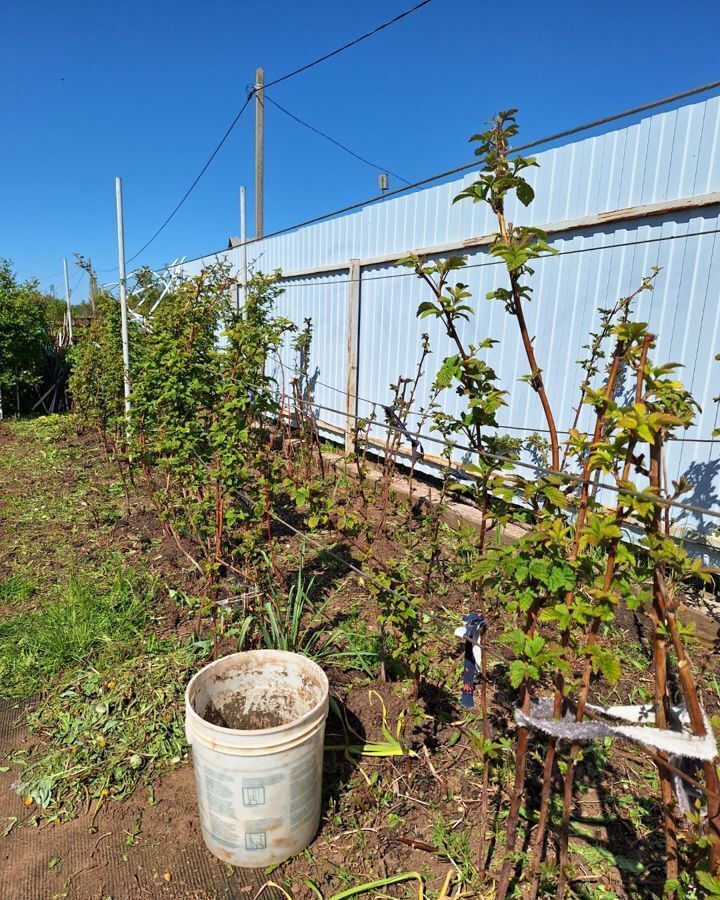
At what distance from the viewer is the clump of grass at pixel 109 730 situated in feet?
7.73

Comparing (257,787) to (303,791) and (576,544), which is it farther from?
(576,544)

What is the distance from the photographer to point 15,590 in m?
3.85

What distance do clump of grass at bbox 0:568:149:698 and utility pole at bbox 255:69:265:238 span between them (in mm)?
8418

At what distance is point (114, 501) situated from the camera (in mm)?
5664

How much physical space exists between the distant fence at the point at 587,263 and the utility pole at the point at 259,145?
16.1 feet

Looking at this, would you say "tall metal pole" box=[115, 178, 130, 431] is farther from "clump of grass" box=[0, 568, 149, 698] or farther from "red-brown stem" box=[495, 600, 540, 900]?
"red-brown stem" box=[495, 600, 540, 900]

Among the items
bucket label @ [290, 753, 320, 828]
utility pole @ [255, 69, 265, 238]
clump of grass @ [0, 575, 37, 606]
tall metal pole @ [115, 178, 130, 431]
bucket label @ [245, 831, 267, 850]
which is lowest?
clump of grass @ [0, 575, 37, 606]

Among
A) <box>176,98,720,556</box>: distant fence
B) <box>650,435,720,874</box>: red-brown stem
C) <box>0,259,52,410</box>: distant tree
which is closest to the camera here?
Result: <box>650,435,720,874</box>: red-brown stem

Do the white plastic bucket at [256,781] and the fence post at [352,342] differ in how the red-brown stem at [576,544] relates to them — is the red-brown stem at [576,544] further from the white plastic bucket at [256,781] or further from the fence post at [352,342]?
the fence post at [352,342]

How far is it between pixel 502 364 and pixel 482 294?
61 centimetres

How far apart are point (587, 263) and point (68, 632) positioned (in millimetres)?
3866

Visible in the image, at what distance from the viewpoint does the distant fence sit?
3.38 m

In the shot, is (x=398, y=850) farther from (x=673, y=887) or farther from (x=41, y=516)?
(x=41, y=516)

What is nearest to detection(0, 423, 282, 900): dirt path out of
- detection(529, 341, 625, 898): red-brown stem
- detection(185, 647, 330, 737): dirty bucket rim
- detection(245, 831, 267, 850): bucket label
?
detection(245, 831, 267, 850): bucket label
